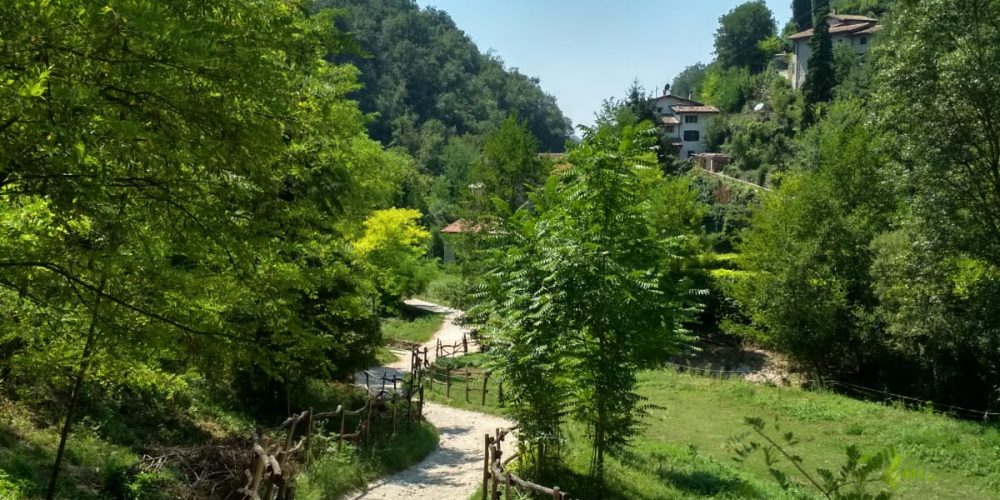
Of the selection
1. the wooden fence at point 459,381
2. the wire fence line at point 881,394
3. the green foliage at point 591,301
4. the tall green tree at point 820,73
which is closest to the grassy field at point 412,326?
the wooden fence at point 459,381

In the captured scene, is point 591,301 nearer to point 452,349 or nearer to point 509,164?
point 509,164

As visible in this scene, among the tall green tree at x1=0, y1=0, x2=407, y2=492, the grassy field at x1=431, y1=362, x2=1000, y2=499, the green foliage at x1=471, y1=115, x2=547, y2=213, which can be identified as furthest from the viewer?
the green foliage at x1=471, y1=115, x2=547, y2=213

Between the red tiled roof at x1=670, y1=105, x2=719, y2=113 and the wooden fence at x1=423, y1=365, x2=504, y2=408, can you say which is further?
the red tiled roof at x1=670, y1=105, x2=719, y2=113

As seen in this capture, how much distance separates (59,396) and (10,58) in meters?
9.51

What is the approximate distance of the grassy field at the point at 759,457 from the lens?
46.3 ft

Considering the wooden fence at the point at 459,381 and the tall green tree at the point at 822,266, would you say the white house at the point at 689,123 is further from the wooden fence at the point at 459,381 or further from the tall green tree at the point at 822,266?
the wooden fence at the point at 459,381

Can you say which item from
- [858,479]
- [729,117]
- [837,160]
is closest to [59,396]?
[858,479]

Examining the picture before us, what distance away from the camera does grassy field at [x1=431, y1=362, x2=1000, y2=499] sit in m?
14.1

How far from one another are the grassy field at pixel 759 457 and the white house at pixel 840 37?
65.3 meters

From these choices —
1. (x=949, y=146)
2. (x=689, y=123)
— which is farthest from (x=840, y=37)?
(x=949, y=146)

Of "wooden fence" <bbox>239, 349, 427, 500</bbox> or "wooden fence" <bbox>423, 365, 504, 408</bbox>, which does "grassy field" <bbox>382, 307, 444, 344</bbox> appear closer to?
"wooden fence" <bbox>423, 365, 504, 408</bbox>

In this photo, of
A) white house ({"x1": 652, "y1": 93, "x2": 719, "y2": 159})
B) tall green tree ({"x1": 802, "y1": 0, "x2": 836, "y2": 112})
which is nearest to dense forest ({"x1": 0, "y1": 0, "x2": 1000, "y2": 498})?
tall green tree ({"x1": 802, "y1": 0, "x2": 836, "y2": 112})

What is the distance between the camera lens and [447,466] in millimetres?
15203

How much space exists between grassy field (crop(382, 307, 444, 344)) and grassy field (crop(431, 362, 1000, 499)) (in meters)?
13.3
